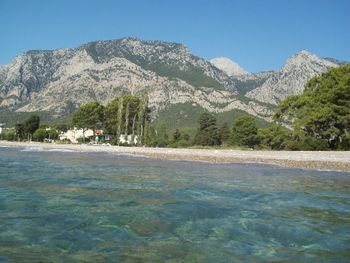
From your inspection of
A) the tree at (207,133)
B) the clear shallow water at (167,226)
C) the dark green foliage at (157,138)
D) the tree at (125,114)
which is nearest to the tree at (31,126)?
the tree at (125,114)

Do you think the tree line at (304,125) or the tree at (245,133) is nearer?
the tree line at (304,125)

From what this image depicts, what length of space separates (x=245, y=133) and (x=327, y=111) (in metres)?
30.7

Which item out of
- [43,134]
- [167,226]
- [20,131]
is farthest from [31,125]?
[167,226]

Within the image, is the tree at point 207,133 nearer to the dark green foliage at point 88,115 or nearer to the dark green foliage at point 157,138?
the dark green foliage at point 157,138

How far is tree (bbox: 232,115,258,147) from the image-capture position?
83688 millimetres

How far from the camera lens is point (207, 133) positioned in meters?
96.1

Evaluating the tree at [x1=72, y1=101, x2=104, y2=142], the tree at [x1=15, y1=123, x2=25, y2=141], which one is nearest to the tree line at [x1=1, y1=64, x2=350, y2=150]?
the tree at [x1=72, y1=101, x2=104, y2=142]

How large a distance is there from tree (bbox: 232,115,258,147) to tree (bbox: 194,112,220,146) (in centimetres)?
958

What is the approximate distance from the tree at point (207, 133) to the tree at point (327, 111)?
3183cm

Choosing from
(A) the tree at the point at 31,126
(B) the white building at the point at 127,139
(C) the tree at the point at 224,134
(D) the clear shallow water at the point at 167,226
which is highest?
(A) the tree at the point at 31,126

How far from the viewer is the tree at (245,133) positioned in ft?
275

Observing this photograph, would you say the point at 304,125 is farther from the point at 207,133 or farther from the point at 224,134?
the point at 224,134

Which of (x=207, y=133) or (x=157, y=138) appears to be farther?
(x=207, y=133)

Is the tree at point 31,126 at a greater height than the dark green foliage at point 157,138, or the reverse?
the tree at point 31,126
